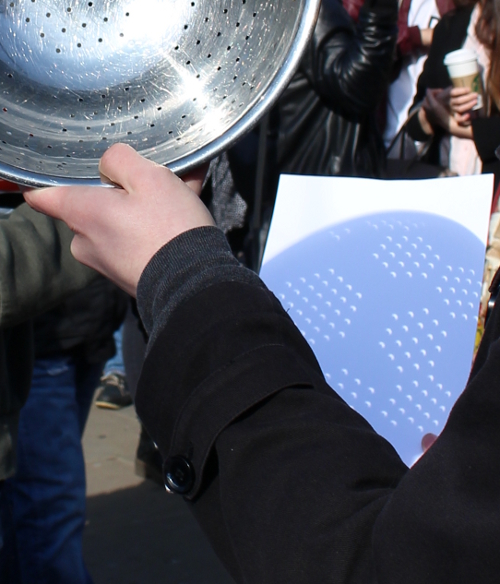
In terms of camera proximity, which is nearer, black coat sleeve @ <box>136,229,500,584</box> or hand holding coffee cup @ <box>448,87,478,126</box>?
black coat sleeve @ <box>136,229,500,584</box>

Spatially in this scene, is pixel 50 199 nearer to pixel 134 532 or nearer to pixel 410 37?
pixel 134 532

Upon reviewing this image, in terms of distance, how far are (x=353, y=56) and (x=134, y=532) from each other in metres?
1.99

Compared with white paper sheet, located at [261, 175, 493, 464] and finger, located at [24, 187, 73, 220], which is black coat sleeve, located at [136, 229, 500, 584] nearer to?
finger, located at [24, 187, 73, 220]

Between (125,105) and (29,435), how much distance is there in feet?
4.36

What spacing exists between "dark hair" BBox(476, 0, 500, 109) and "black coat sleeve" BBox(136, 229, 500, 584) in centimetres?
111

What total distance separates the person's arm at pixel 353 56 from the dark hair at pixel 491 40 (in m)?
0.54

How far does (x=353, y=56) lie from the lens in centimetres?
253

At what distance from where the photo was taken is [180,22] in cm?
90

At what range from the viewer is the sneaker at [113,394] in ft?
13.4

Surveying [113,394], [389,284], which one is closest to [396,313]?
[389,284]

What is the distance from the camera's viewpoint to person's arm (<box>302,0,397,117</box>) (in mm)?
2506

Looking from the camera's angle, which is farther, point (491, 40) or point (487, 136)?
point (487, 136)

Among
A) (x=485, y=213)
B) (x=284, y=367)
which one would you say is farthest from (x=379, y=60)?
(x=284, y=367)

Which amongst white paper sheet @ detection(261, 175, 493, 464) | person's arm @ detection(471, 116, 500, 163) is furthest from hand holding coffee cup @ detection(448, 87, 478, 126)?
white paper sheet @ detection(261, 175, 493, 464)
